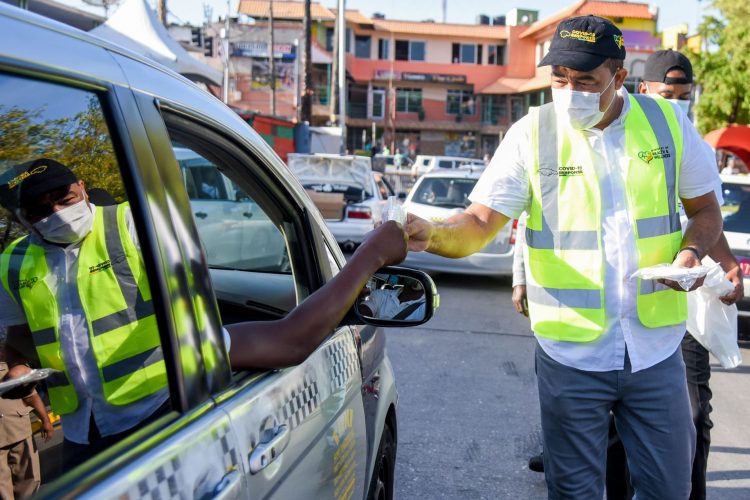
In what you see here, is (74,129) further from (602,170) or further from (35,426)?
(602,170)

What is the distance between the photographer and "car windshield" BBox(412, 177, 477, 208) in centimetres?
1074

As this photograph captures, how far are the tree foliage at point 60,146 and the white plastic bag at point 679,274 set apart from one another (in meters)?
1.58

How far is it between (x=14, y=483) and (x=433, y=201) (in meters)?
9.76

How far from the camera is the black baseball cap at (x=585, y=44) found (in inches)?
95.6

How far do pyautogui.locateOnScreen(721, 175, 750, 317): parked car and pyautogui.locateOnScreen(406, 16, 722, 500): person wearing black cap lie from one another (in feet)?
15.9

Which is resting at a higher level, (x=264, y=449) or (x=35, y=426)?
(x=35, y=426)

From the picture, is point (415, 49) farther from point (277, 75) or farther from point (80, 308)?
point (80, 308)

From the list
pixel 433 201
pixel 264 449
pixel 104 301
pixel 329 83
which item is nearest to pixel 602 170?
pixel 264 449

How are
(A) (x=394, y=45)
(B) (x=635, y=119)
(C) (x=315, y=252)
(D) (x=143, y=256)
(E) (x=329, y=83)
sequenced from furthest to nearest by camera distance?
(A) (x=394, y=45) → (E) (x=329, y=83) → (B) (x=635, y=119) → (C) (x=315, y=252) → (D) (x=143, y=256)

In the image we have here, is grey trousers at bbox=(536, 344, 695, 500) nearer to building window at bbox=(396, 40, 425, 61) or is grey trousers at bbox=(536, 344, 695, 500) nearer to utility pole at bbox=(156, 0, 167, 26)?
utility pole at bbox=(156, 0, 167, 26)

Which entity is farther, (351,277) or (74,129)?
(351,277)

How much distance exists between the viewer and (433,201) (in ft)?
35.4

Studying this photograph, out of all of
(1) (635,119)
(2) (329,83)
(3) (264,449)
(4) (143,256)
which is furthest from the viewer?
(2) (329,83)

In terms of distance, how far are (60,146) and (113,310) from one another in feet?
1.12
